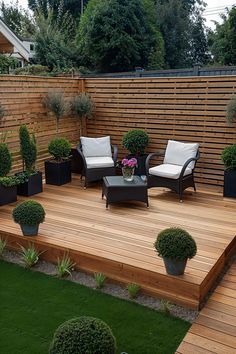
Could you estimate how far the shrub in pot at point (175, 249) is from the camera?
3.13 m

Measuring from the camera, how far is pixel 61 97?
A: 6734 millimetres

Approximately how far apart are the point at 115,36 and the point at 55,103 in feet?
42.9

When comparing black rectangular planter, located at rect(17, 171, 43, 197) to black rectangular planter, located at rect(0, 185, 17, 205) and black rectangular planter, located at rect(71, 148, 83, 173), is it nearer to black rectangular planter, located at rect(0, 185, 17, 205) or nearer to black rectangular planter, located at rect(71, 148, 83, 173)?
black rectangular planter, located at rect(0, 185, 17, 205)

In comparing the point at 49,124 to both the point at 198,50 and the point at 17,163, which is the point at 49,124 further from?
the point at 198,50

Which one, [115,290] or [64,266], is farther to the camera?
[64,266]

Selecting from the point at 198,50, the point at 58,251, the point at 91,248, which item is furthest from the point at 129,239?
the point at 198,50

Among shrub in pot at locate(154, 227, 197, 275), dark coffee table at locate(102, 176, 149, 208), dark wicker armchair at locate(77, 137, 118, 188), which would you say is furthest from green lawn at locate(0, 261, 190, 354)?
dark wicker armchair at locate(77, 137, 118, 188)

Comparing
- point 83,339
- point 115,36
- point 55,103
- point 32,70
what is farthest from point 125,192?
point 115,36

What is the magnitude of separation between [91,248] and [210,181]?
350cm

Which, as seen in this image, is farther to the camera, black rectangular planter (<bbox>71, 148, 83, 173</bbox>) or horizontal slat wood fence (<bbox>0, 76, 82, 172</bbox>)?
black rectangular planter (<bbox>71, 148, 83, 173</bbox>)

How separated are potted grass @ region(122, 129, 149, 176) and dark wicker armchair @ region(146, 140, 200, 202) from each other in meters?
0.64

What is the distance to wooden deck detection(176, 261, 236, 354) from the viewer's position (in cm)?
263

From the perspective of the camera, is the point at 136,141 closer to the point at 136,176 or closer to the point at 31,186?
the point at 136,176

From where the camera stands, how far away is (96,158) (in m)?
6.67
